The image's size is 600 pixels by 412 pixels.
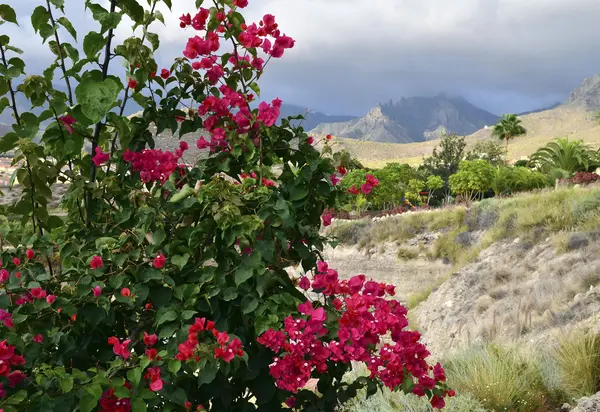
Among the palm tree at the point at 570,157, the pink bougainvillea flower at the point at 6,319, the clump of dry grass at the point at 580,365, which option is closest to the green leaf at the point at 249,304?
the pink bougainvillea flower at the point at 6,319

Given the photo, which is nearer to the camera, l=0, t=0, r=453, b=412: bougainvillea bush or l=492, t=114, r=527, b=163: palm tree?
l=0, t=0, r=453, b=412: bougainvillea bush

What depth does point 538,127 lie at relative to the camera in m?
162

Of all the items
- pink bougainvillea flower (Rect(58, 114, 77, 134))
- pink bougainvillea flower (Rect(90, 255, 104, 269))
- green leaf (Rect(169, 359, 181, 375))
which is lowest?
green leaf (Rect(169, 359, 181, 375))

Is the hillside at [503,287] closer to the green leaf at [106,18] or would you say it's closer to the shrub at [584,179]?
the green leaf at [106,18]

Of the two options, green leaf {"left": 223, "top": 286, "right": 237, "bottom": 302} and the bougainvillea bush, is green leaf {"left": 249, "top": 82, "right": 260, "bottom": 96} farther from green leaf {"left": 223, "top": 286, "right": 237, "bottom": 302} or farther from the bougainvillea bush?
green leaf {"left": 223, "top": 286, "right": 237, "bottom": 302}

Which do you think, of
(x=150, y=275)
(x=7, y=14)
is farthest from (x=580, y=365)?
(x=7, y=14)

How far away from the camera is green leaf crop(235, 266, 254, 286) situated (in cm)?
198

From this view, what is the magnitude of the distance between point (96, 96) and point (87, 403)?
1089 millimetres

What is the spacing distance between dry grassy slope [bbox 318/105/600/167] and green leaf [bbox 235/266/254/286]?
93.6 meters

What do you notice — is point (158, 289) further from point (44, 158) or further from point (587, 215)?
point (587, 215)

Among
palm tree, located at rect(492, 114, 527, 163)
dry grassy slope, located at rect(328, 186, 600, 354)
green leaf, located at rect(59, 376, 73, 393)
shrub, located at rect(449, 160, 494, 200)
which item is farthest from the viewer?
palm tree, located at rect(492, 114, 527, 163)

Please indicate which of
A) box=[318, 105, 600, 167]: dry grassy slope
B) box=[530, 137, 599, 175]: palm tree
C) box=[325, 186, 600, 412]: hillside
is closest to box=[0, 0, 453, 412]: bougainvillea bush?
box=[325, 186, 600, 412]: hillside

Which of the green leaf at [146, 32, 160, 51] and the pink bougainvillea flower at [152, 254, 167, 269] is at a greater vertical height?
the green leaf at [146, 32, 160, 51]

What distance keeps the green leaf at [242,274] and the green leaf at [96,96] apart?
2.48 ft
